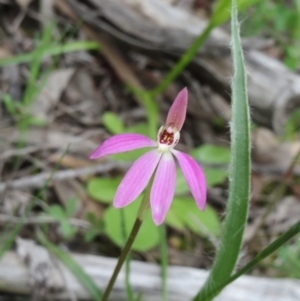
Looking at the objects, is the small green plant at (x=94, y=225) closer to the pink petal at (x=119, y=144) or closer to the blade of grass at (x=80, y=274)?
the blade of grass at (x=80, y=274)

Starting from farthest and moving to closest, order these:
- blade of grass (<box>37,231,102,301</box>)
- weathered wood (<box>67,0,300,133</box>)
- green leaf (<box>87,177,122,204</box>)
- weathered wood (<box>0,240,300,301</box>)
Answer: weathered wood (<box>67,0,300,133</box>), green leaf (<box>87,177,122,204</box>), weathered wood (<box>0,240,300,301</box>), blade of grass (<box>37,231,102,301</box>)

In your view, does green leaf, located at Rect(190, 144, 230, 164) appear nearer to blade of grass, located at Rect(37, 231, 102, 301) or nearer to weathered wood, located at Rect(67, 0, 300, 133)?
weathered wood, located at Rect(67, 0, 300, 133)

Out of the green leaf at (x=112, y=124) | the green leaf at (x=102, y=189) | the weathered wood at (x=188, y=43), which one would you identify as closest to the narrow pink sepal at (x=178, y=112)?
the green leaf at (x=102, y=189)

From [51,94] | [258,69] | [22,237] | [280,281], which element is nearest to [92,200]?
[22,237]

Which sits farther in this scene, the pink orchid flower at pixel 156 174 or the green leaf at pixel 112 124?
the green leaf at pixel 112 124

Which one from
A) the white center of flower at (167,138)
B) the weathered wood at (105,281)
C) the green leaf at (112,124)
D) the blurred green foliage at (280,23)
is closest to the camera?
the white center of flower at (167,138)

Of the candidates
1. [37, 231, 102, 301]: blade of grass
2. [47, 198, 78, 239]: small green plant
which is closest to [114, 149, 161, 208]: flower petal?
[37, 231, 102, 301]: blade of grass
